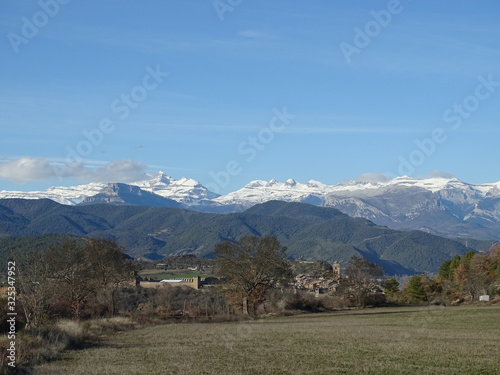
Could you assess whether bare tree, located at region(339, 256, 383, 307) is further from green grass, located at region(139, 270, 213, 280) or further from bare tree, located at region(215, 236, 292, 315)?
green grass, located at region(139, 270, 213, 280)

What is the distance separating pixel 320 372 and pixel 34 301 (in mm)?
18621

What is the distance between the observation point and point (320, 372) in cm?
2325

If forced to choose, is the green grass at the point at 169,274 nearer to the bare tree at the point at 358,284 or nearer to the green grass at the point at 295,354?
the bare tree at the point at 358,284

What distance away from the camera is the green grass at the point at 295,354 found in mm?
24047

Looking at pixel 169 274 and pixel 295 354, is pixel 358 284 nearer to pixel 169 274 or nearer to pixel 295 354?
pixel 295 354

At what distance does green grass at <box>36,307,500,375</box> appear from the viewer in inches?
947

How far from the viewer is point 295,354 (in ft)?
94.8

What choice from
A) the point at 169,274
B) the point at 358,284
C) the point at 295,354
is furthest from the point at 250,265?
the point at 169,274

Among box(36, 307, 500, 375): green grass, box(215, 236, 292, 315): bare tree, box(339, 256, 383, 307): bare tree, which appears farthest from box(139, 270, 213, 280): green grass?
box(36, 307, 500, 375): green grass

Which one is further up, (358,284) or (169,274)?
(169,274)

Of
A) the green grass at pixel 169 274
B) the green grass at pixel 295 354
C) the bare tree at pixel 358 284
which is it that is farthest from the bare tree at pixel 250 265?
the green grass at pixel 169 274

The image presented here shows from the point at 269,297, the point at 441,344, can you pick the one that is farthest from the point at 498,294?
the point at 441,344

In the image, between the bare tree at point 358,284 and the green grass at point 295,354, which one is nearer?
the green grass at point 295,354

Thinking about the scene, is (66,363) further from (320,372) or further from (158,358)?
(320,372)
